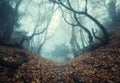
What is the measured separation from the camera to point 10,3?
24.7 meters

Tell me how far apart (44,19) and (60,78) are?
21092 mm

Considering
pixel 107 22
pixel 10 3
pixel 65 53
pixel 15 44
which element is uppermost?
pixel 10 3

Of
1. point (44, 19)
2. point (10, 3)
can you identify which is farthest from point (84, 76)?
point (44, 19)

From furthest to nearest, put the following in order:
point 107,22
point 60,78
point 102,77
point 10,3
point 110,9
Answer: point 107,22 < point 110,9 < point 10,3 < point 60,78 < point 102,77

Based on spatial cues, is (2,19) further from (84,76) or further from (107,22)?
(107,22)

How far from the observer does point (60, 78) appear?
34.3 ft

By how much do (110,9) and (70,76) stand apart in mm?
26911

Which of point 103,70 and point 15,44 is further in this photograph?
point 15,44

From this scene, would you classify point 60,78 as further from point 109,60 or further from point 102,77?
point 109,60

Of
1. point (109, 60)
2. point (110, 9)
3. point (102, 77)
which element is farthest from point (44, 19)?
point (102, 77)

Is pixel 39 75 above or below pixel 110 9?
below

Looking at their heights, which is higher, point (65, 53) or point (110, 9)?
point (110, 9)

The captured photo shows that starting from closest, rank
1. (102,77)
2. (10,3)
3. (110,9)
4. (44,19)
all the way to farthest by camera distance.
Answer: (102,77)
(10,3)
(44,19)
(110,9)

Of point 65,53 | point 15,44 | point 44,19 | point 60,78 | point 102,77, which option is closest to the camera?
point 102,77
